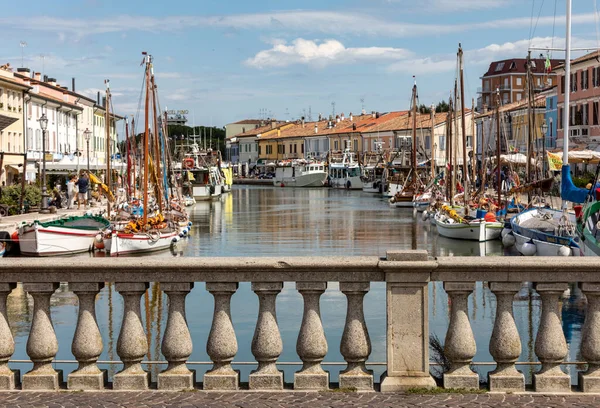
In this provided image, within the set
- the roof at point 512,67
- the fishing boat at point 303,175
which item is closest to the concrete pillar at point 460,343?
the fishing boat at point 303,175

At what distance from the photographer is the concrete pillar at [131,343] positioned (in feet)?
26.0

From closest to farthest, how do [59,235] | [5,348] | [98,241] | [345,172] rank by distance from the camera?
[5,348]
[59,235]
[98,241]
[345,172]

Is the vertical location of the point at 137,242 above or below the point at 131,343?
below

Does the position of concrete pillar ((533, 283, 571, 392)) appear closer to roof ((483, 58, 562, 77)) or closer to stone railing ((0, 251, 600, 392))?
stone railing ((0, 251, 600, 392))

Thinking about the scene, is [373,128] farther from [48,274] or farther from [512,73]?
[48,274]

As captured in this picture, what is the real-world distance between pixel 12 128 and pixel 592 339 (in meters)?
77.8

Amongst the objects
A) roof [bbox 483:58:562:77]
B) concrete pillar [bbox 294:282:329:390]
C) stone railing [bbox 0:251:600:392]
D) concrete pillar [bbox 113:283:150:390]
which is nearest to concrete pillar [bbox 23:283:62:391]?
stone railing [bbox 0:251:600:392]

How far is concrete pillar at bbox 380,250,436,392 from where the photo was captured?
25.5 feet

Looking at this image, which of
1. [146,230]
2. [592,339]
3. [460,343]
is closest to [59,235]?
[146,230]

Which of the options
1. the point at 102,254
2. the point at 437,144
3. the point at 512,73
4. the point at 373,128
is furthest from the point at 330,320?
the point at 512,73

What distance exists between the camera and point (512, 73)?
562ft

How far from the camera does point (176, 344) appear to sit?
791 cm

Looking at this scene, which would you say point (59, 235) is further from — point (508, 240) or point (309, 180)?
point (309, 180)

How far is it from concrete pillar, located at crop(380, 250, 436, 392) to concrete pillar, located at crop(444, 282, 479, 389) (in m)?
0.19
